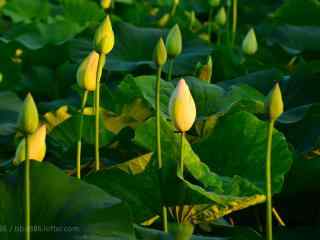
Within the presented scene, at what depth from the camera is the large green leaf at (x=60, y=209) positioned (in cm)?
118

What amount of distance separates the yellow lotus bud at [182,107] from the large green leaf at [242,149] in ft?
0.61

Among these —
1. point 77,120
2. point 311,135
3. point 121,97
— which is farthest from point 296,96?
point 77,120

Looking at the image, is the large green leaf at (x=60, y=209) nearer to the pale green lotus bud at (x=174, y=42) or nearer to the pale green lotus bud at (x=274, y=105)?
the pale green lotus bud at (x=274, y=105)

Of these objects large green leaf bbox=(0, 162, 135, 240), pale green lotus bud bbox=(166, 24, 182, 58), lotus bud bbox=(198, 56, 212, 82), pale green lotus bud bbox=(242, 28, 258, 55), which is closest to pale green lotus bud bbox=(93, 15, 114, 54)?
pale green lotus bud bbox=(166, 24, 182, 58)

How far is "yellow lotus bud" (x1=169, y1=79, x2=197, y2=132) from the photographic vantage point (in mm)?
1295

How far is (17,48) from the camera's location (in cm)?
264

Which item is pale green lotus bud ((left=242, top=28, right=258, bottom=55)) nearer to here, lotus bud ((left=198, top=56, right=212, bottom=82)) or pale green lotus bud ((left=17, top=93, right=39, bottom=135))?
lotus bud ((left=198, top=56, right=212, bottom=82))

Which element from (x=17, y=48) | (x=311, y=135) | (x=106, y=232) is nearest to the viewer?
(x=106, y=232)

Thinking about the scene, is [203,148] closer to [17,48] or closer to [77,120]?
[77,120]

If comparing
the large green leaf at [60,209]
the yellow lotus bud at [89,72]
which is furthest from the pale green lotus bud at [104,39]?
the large green leaf at [60,209]

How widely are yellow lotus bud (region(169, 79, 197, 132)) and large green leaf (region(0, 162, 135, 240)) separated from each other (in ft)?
0.54

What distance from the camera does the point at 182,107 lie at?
130 cm

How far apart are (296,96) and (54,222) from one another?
843 millimetres

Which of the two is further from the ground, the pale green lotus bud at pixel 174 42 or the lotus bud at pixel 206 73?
the pale green lotus bud at pixel 174 42
